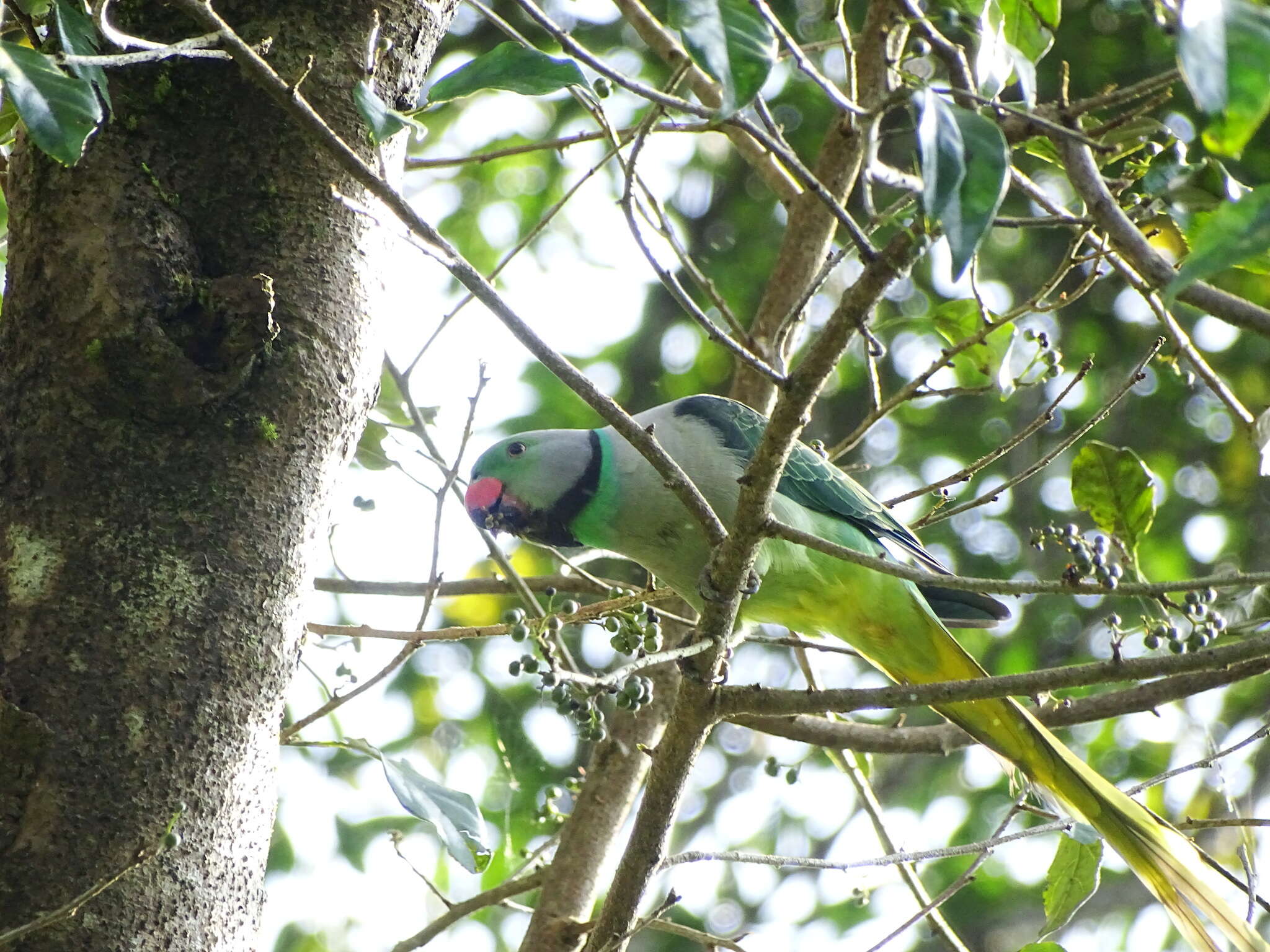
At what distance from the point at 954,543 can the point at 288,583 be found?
12.3 feet

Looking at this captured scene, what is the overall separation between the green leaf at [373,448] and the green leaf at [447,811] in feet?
3.26

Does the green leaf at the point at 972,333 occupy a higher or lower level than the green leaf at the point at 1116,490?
higher

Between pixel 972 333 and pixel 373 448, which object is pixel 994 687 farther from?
pixel 373 448

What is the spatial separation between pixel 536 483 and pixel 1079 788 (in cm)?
144

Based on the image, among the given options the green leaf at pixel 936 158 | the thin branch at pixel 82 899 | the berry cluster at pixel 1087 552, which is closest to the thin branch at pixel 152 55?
the green leaf at pixel 936 158

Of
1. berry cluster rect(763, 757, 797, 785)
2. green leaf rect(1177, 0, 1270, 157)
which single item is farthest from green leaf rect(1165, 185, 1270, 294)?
berry cluster rect(763, 757, 797, 785)

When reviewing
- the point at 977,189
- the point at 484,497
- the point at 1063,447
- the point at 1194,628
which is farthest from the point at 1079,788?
the point at 977,189

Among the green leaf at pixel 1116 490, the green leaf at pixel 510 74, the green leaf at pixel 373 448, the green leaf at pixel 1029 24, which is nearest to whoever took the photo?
the green leaf at pixel 510 74

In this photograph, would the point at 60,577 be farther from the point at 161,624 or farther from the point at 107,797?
the point at 107,797

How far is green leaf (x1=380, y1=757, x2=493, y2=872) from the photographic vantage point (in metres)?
1.78

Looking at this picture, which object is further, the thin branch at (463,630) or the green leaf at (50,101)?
the thin branch at (463,630)

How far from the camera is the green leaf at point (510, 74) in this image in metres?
1.57

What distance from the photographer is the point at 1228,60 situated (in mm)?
925

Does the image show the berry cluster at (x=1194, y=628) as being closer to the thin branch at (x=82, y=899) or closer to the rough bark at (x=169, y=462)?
the rough bark at (x=169, y=462)
